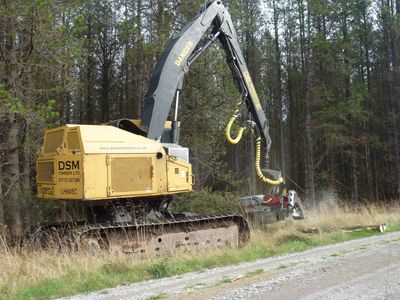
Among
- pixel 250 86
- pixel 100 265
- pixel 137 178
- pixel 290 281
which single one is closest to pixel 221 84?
pixel 250 86

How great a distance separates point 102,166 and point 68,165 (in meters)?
0.62

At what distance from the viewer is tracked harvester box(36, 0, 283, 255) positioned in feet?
27.2

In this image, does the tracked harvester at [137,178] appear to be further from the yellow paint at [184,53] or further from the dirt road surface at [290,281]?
the dirt road surface at [290,281]

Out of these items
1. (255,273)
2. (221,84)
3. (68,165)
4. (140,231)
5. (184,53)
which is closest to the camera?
(255,273)

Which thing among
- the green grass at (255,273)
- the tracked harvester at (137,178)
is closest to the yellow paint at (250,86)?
the tracked harvester at (137,178)

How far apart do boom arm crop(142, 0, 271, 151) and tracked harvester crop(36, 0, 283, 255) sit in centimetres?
2

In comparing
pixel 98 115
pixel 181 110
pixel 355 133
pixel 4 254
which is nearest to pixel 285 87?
pixel 355 133

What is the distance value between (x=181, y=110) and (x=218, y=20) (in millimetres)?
6671

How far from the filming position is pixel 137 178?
871cm

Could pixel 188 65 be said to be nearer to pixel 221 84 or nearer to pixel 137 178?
pixel 137 178

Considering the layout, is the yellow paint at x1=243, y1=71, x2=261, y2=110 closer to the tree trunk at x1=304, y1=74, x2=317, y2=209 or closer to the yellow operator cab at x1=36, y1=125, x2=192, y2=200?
the yellow operator cab at x1=36, y1=125, x2=192, y2=200

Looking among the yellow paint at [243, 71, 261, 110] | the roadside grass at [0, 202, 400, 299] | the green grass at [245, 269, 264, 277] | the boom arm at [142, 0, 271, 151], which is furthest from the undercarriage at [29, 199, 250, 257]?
the yellow paint at [243, 71, 261, 110]

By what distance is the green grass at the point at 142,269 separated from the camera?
6.23 metres

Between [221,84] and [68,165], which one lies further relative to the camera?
[221,84]
